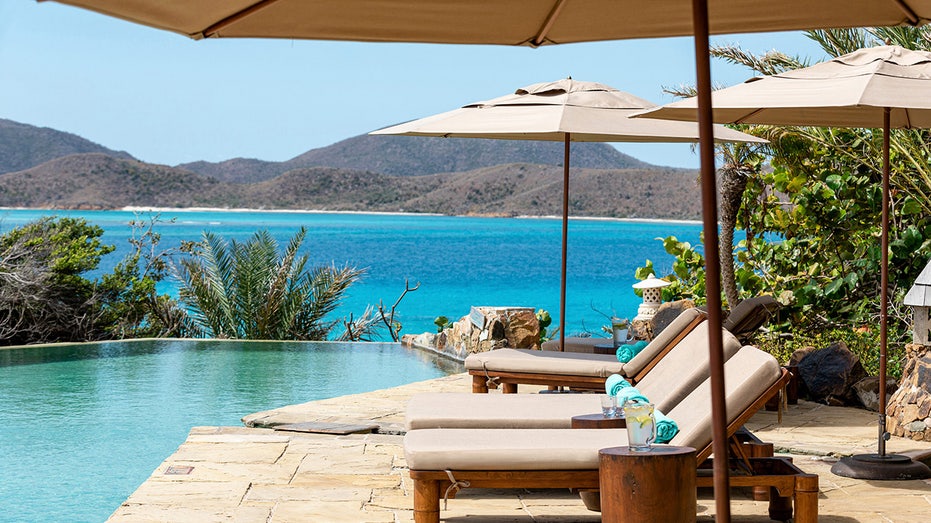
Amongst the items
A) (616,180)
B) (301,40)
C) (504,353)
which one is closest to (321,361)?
(504,353)

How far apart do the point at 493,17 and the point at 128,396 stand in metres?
6.87

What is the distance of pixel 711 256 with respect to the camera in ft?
8.71

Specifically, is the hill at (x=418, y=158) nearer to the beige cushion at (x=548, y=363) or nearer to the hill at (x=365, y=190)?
the hill at (x=365, y=190)

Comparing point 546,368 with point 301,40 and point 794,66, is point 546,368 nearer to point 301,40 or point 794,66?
point 301,40

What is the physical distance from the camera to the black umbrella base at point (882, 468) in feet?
18.9

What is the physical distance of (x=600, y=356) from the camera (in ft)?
24.6

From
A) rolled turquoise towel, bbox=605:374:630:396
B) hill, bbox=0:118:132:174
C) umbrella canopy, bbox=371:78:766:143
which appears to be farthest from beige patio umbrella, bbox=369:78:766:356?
hill, bbox=0:118:132:174

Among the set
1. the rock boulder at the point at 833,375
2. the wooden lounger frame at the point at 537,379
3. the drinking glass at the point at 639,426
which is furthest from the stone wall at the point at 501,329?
the drinking glass at the point at 639,426

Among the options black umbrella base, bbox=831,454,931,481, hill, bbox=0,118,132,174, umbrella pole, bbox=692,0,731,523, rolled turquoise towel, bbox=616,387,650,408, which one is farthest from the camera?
hill, bbox=0,118,132,174

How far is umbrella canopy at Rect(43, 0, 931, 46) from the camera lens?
3.44m

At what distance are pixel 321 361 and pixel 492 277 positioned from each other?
4058 centimetres

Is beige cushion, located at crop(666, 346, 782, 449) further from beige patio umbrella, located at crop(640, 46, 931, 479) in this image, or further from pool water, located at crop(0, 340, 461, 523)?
pool water, located at crop(0, 340, 461, 523)

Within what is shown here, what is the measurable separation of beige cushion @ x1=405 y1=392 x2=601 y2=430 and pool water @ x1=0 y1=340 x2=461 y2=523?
184cm

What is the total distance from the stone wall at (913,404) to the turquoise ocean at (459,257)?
17307 millimetres
